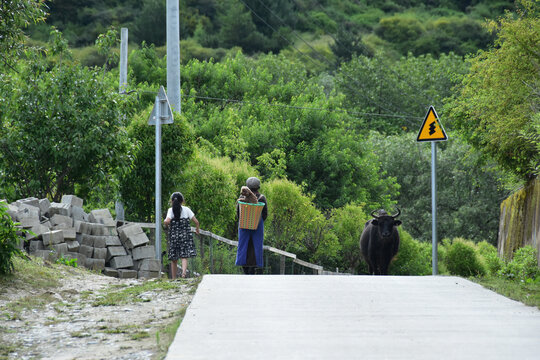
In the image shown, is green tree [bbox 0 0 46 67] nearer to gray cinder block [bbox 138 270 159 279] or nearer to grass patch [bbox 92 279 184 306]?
grass patch [bbox 92 279 184 306]

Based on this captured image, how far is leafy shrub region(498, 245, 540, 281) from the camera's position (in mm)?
13492

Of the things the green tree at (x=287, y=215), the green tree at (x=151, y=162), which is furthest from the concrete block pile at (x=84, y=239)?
the green tree at (x=287, y=215)

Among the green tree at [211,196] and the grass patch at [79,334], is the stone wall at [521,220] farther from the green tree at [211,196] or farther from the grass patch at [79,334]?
the grass patch at [79,334]

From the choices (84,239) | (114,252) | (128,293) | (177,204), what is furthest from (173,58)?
(128,293)

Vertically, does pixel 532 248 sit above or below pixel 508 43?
below

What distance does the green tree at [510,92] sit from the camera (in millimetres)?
15328

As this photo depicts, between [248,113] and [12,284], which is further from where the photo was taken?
[248,113]

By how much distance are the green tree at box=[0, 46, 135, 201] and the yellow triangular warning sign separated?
665cm

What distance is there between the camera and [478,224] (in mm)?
48438

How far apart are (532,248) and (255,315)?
339 inches

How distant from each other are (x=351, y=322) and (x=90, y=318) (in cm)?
274

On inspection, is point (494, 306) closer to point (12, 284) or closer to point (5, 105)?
point (12, 284)

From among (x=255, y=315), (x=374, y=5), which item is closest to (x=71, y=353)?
(x=255, y=315)

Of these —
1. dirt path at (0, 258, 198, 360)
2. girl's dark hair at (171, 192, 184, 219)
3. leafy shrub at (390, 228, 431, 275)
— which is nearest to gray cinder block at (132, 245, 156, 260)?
girl's dark hair at (171, 192, 184, 219)
